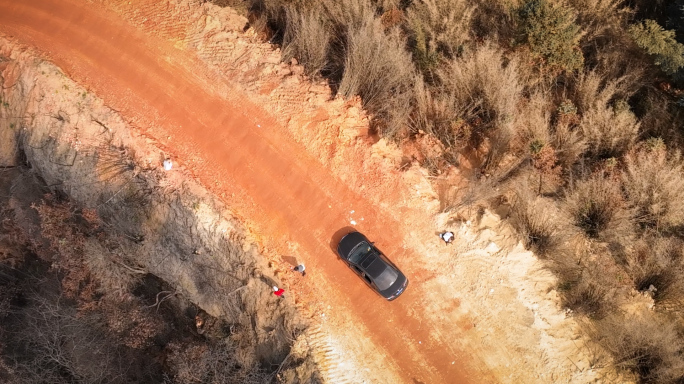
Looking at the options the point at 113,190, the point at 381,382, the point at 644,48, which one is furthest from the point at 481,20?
the point at 113,190

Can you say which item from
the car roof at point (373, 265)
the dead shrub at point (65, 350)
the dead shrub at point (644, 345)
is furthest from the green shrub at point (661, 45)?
the dead shrub at point (65, 350)

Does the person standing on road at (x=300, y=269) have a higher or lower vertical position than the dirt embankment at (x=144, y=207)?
higher

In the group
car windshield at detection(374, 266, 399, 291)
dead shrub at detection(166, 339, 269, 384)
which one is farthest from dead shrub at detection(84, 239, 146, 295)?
car windshield at detection(374, 266, 399, 291)

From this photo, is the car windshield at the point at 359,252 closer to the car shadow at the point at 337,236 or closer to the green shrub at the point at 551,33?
the car shadow at the point at 337,236

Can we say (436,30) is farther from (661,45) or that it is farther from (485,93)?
(661,45)

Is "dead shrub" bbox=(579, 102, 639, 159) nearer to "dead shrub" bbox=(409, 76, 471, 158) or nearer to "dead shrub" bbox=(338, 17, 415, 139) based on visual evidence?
"dead shrub" bbox=(409, 76, 471, 158)

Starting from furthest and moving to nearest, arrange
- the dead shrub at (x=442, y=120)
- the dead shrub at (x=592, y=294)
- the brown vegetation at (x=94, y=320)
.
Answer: the brown vegetation at (x=94, y=320) < the dead shrub at (x=442, y=120) < the dead shrub at (x=592, y=294)

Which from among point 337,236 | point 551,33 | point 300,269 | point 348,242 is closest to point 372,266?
point 348,242
